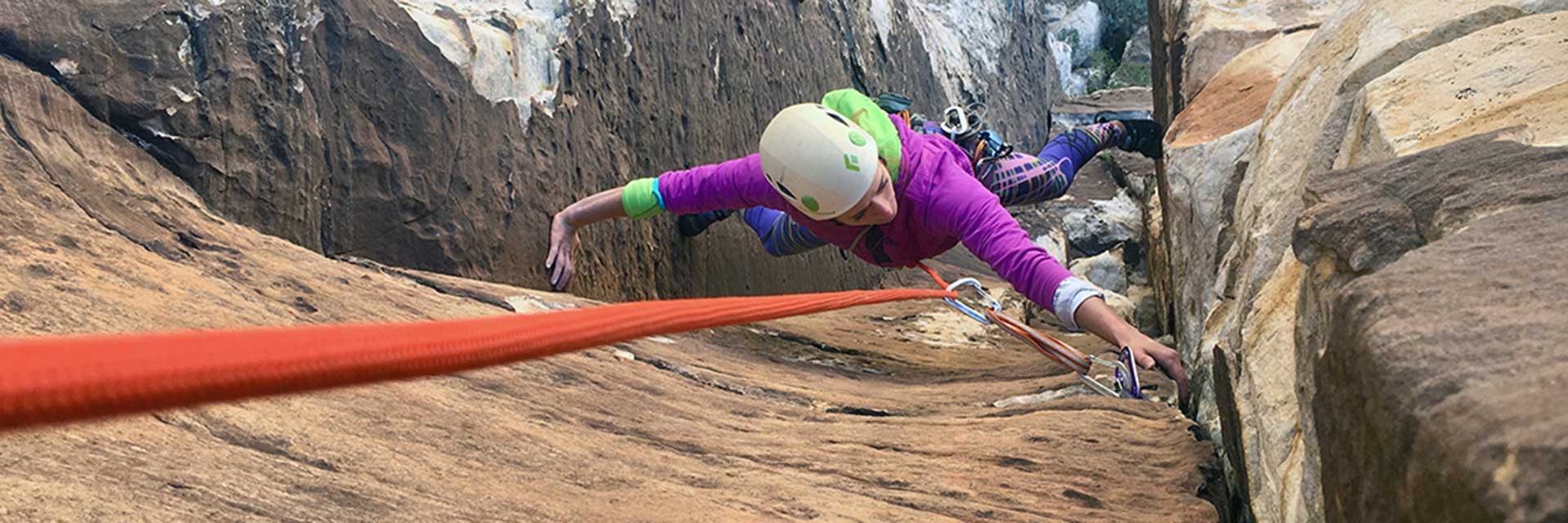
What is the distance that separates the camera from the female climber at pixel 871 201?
8.21 ft

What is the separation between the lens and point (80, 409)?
0.57 m

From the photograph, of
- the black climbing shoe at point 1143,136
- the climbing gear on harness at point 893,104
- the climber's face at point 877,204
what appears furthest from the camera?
the black climbing shoe at point 1143,136

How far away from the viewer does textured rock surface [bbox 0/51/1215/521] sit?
1.22 m

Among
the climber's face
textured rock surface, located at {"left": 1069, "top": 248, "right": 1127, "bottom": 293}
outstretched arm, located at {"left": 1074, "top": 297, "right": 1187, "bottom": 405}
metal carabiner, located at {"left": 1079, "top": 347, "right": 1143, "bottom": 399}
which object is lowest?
textured rock surface, located at {"left": 1069, "top": 248, "right": 1127, "bottom": 293}

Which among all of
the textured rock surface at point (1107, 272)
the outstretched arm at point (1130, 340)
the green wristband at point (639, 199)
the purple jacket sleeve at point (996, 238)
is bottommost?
the textured rock surface at point (1107, 272)

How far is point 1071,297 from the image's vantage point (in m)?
2.44

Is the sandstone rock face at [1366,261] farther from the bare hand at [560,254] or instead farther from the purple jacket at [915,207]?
the bare hand at [560,254]

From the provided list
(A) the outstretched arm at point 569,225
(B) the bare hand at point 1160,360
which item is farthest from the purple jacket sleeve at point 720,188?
(B) the bare hand at point 1160,360

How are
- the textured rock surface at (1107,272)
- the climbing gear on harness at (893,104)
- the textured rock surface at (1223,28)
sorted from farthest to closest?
the textured rock surface at (1107,272)
the textured rock surface at (1223,28)
the climbing gear on harness at (893,104)

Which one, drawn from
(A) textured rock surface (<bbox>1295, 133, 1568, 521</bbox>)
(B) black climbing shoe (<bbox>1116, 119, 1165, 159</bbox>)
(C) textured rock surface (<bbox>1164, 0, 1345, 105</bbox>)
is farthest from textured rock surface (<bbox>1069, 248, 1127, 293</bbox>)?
(A) textured rock surface (<bbox>1295, 133, 1568, 521</bbox>)

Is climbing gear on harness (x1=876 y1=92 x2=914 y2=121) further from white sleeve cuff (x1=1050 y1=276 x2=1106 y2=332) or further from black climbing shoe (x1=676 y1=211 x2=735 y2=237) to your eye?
white sleeve cuff (x1=1050 y1=276 x2=1106 y2=332)

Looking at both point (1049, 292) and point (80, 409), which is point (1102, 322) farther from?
point (80, 409)

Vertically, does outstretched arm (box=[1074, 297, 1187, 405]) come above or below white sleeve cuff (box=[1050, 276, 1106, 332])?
below

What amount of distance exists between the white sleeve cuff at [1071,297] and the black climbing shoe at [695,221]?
1.57m
